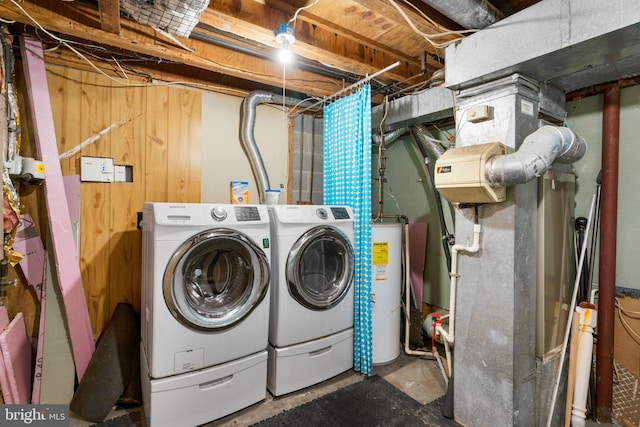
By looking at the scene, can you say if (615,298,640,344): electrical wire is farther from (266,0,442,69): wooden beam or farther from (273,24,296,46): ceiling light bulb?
(273,24,296,46): ceiling light bulb

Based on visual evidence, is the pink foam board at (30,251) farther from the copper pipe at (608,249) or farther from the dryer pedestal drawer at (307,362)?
the copper pipe at (608,249)

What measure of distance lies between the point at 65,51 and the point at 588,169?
3777 millimetres

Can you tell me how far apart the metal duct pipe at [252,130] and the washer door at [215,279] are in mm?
941

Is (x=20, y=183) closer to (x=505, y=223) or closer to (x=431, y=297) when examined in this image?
(x=505, y=223)

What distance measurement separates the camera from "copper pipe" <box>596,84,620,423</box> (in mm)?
1938

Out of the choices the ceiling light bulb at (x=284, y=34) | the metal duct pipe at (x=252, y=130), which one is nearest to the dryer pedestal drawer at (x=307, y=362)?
the metal duct pipe at (x=252, y=130)

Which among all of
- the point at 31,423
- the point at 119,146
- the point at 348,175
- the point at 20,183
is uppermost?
the point at 119,146

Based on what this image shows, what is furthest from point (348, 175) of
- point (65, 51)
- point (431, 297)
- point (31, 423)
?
point (31, 423)

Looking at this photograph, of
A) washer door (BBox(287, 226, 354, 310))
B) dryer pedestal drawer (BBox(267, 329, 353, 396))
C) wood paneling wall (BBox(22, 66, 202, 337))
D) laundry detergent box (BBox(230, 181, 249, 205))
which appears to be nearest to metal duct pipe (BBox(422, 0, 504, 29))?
washer door (BBox(287, 226, 354, 310))

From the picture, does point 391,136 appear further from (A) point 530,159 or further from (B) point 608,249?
(B) point 608,249

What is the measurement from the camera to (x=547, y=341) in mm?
1947

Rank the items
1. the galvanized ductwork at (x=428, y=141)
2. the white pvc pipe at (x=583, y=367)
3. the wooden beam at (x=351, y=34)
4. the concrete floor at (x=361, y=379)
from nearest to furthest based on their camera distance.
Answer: the white pvc pipe at (x=583, y=367)
the concrete floor at (x=361, y=379)
the wooden beam at (x=351, y=34)
the galvanized ductwork at (x=428, y=141)

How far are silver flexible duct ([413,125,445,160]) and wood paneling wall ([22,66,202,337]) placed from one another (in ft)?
6.69

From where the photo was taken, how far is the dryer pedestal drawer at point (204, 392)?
179 centimetres
